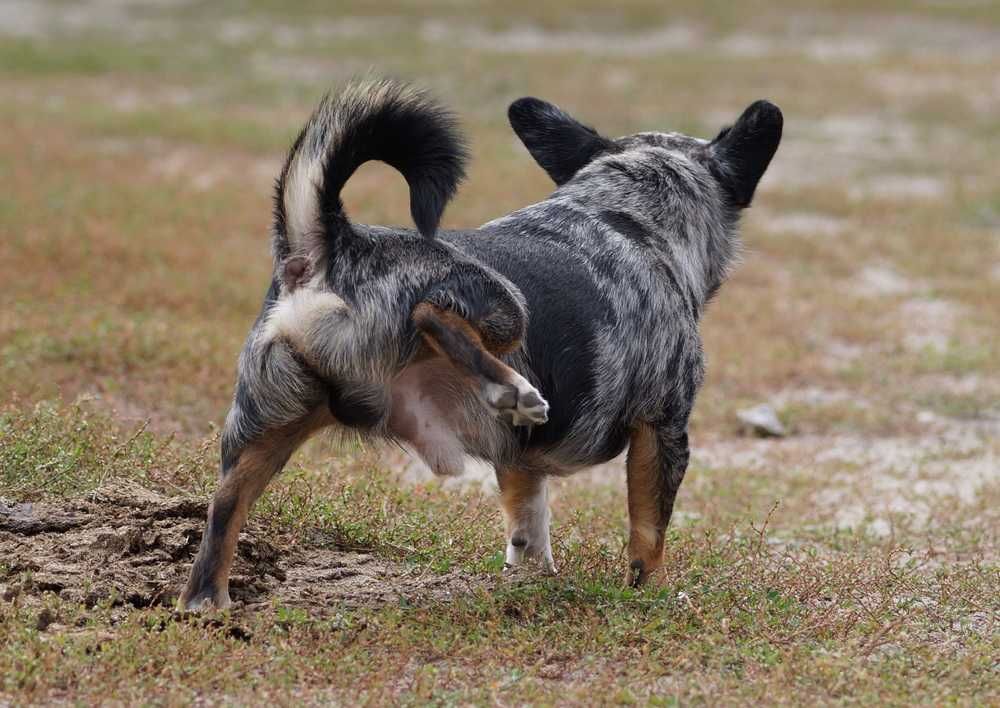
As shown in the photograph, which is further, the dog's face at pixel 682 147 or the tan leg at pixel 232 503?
the dog's face at pixel 682 147

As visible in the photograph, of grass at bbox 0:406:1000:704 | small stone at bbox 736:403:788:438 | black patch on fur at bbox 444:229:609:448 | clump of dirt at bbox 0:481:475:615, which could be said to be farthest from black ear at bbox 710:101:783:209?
small stone at bbox 736:403:788:438

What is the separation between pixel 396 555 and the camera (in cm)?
642

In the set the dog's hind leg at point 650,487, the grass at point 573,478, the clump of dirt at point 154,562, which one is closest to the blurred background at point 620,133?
the grass at point 573,478

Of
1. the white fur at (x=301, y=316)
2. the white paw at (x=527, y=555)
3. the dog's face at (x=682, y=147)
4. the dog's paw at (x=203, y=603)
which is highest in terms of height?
the dog's face at (x=682, y=147)

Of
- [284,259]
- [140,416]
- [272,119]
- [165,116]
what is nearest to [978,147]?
[272,119]

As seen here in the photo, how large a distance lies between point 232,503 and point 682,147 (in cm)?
309

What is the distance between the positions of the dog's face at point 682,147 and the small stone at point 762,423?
11.8 feet

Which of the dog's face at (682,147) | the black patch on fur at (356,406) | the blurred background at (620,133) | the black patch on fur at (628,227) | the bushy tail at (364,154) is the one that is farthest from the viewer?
the blurred background at (620,133)

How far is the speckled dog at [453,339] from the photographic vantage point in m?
5.20

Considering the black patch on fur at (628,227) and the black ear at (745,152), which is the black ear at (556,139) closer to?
the black ear at (745,152)

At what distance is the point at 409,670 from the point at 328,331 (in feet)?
4.15

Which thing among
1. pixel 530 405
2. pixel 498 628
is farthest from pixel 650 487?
pixel 530 405

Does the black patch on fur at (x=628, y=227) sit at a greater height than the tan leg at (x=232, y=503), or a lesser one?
greater

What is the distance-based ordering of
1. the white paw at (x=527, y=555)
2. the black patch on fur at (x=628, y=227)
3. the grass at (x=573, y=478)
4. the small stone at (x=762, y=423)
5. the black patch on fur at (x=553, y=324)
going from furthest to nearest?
the small stone at (x=762, y=423) < the white paw at (x=527, y=555) < the black patch on fur at (x=628, y=227) < the black patch on fur at (x=553, y=324) < the grass at (x=573, y=478)
